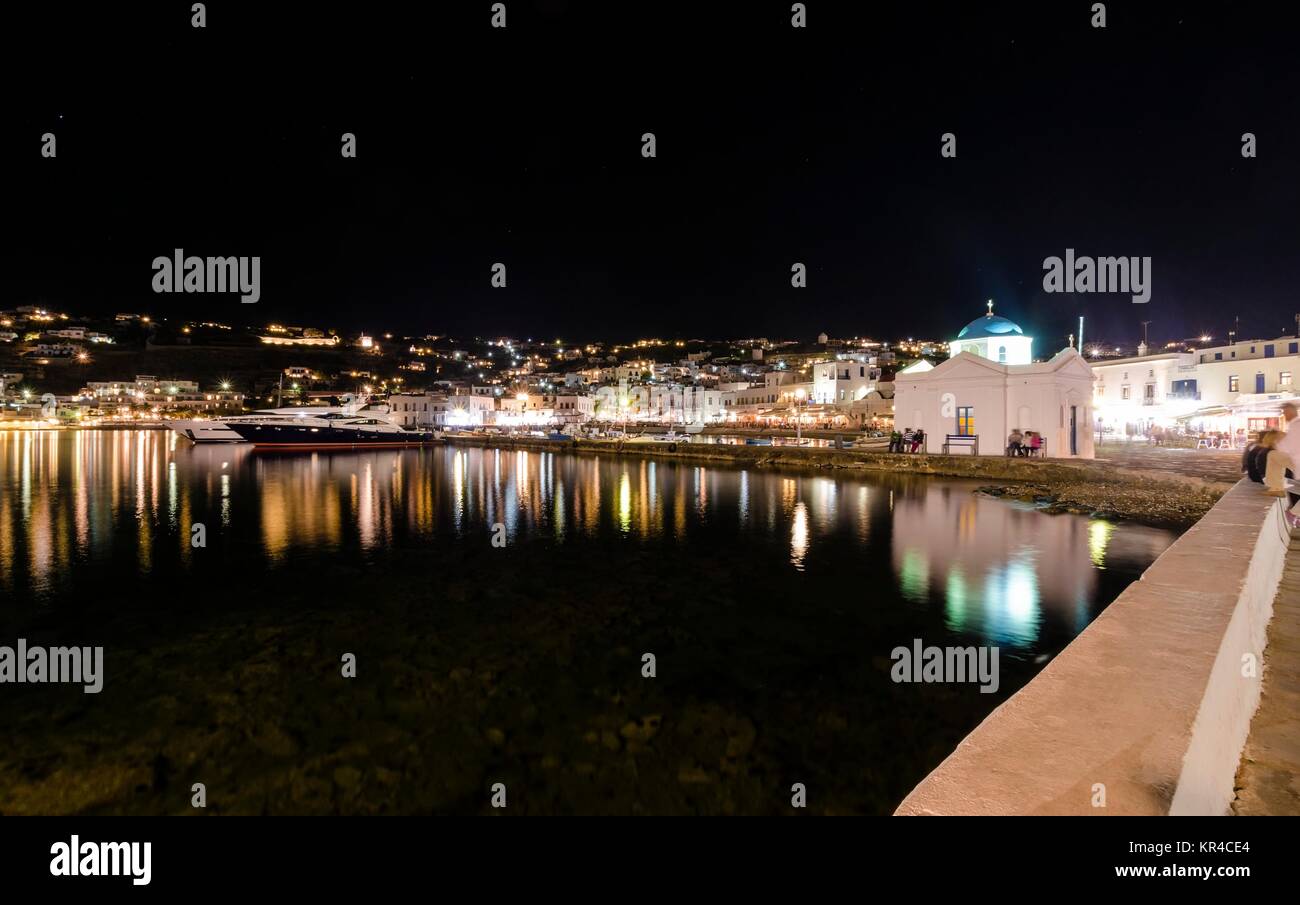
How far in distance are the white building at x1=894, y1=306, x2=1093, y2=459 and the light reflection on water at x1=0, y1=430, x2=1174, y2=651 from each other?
573 centimetres

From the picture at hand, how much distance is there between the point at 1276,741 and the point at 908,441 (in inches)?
1321

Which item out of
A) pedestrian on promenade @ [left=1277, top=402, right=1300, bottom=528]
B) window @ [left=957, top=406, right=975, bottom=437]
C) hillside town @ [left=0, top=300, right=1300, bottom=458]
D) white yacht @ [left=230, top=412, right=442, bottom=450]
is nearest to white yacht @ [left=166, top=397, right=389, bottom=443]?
white yacht @ [left=230, top=412, right=442, bottom=450]

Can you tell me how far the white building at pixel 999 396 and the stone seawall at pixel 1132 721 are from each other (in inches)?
1143

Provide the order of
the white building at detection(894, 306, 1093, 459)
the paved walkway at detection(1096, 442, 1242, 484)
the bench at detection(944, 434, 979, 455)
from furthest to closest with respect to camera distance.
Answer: the bench at detection(944, 434, 979, 455), the white building at detection(894, 306, 1093, 459), the paved walkway at detection(1096, 442, 1242, 484)

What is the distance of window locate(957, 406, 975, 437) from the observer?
33.2 m

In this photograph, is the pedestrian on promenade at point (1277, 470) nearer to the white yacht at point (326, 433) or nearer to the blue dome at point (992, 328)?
the blue dome at point (992, 328)

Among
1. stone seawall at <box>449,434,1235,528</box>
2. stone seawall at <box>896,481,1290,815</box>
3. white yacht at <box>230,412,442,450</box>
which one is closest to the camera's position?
stone seawall at <box>896,481,1290,815</box>

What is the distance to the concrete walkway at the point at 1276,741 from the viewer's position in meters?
3.23

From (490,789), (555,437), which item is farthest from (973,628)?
(555,437)

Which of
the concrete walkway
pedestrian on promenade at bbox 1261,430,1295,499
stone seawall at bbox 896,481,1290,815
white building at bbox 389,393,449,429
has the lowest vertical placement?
the concrete walkway

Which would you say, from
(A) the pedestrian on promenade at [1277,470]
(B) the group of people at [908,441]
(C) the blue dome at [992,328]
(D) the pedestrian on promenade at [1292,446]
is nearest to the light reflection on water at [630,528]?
(D) the pedestrian on promenade at [1292,446]

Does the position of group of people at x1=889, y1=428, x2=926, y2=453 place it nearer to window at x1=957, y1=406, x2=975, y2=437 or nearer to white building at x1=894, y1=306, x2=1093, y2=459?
white building at x1=894, y1=306, x2=1093, y2=459

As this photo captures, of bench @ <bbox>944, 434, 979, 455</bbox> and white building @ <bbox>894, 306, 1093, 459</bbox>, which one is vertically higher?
white building @ <bbox>894, 306, 1093, 459</bbox>

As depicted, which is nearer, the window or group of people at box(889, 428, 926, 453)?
the window
